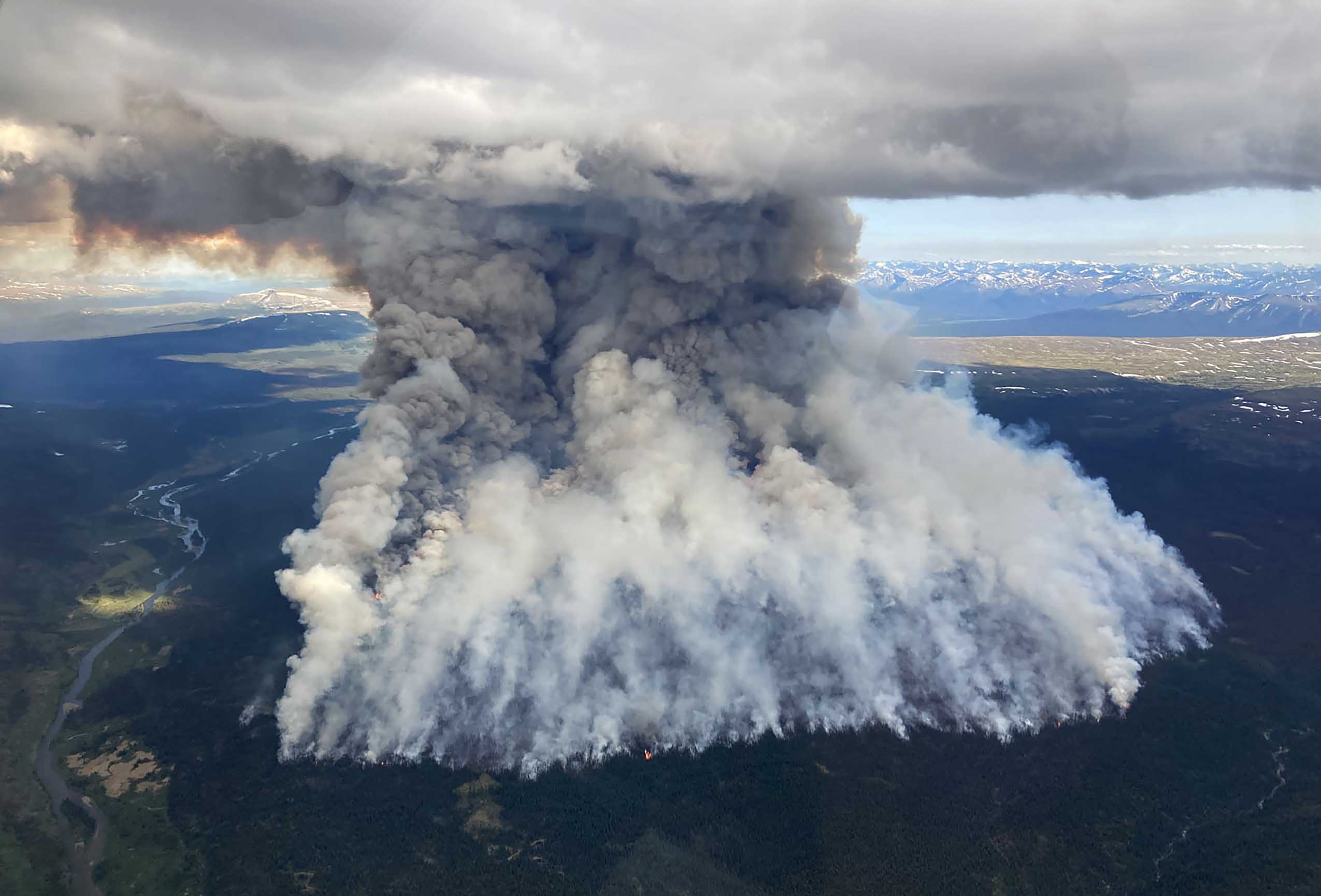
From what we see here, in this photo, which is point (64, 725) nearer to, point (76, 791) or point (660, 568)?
point (76, 791)

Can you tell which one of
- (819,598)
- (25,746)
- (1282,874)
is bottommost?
(25,746)

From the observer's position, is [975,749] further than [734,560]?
No

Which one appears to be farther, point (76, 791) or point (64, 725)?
point (64, 725)

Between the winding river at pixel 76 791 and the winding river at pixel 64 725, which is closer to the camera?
the winding river at pixel 76 791

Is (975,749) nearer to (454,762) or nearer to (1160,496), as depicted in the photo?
(454,762)

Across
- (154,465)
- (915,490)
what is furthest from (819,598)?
(154,465)

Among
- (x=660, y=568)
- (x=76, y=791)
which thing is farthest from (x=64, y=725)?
(x=660, y=568)

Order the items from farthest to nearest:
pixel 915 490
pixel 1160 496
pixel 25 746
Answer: pixel 1160 496 → pixel 915 490 → pixel 25 746

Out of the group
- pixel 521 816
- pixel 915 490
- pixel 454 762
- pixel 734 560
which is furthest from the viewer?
pixel 915 490

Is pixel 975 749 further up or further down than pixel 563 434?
further down

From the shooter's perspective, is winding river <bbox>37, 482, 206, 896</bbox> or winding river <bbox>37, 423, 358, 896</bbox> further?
winding river <bbox>37, 423, 358, 896</bbox>

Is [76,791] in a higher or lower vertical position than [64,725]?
higher
